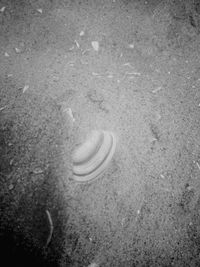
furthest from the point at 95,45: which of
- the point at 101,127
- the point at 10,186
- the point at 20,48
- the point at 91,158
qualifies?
the point at 10,186

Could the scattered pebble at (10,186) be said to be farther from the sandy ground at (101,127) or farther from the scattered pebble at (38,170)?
the scattered pebble at (38,170)

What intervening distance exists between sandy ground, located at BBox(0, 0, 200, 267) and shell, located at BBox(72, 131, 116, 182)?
169 millimetres

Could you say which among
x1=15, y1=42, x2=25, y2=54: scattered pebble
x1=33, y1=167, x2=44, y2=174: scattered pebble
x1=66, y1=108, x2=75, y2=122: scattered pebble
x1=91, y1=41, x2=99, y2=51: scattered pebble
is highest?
x1=15, y1=42, x2=25, y2=54: scattered pebble

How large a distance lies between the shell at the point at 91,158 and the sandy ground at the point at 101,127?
6.6 inches

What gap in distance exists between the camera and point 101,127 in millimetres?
2217

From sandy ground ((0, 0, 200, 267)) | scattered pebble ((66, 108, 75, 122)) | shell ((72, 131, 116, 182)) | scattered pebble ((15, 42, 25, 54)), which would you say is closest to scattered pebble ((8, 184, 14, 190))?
sandy ground ((0, 0, 200, 267))

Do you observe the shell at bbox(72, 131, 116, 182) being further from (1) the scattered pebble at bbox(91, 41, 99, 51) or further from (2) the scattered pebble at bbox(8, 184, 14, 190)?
(1) the scattered pebble at bbox(91, 41, 99, 51)

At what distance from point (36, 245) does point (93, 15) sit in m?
2.71

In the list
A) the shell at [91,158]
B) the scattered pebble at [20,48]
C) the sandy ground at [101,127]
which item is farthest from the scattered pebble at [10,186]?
the scattered pebble at [20,48]

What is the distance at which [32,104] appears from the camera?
7.52 feet

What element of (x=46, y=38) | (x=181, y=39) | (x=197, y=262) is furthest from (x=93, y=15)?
(x=197, y=262)

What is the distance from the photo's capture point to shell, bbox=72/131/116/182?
1.85 metres

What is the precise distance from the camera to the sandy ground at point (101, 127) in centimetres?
186

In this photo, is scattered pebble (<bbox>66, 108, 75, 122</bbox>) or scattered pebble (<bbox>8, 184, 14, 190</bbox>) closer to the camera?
scattered pebble (<bbox>8, 184, 14, 190</bbox>)
